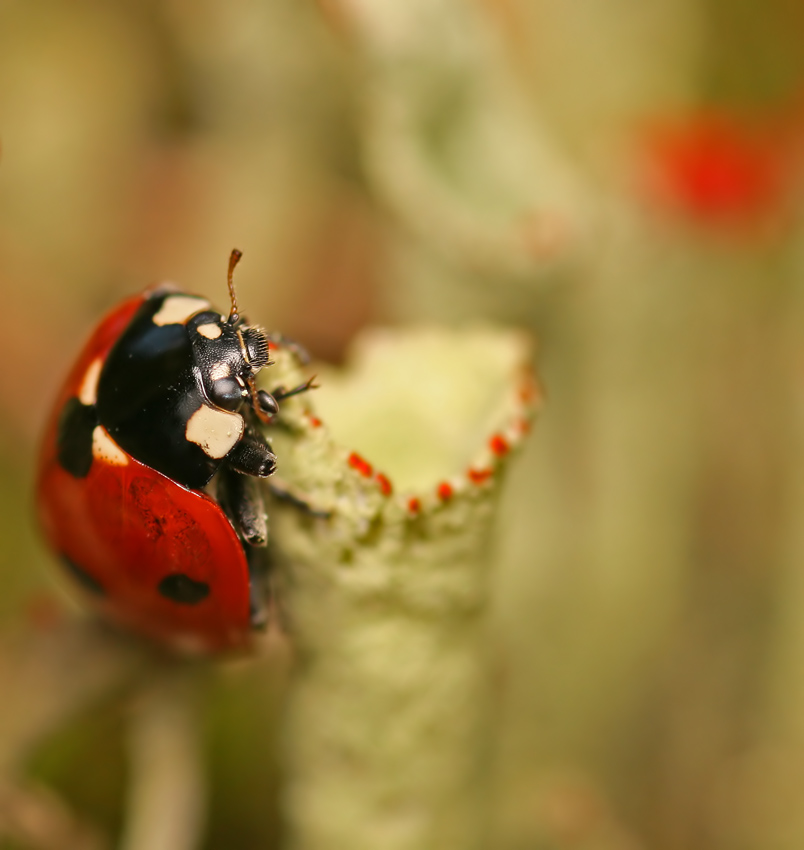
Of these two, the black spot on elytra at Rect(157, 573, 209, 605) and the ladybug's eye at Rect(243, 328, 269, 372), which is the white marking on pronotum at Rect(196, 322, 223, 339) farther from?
the black spot on elytra at Rect(157, 573, 209, 605)

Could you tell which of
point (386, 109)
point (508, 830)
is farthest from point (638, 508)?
point (386, 109)

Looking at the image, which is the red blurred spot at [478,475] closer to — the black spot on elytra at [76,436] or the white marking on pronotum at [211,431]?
the white marking on pronotum at [211,431]

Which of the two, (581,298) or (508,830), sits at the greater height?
(581,298)

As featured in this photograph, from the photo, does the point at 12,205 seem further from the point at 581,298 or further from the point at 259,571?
the point at 259,571

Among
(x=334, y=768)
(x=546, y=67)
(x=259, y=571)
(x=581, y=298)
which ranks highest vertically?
(x=546, y=67)

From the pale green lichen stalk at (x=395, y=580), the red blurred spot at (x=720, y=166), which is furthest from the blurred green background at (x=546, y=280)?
the pale green lichen stalk at (x=395, y=580)

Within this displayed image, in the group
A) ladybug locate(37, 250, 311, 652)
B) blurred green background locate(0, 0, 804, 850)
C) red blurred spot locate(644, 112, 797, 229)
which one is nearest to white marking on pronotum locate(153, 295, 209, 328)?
ladybug locate(37, 250, 311, 652)

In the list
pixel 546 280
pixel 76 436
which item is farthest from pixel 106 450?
pixel 546 280

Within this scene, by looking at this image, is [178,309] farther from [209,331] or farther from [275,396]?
[275,396]
